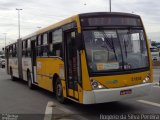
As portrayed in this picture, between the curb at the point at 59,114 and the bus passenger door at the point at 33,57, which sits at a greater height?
the bus passenger door at the point at 33,57

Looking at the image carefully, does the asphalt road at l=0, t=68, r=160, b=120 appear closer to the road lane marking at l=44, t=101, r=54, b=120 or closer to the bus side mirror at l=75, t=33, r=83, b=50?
the road lane marking at l=44, t=101, r=54, b=120

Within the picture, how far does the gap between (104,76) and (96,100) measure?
2.24ft

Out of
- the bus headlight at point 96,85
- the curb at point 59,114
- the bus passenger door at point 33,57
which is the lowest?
the curb at point 59,114

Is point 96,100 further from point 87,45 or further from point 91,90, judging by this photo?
point 87,45

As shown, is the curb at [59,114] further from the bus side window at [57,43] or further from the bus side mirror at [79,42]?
the bus side mirror at [79,42]

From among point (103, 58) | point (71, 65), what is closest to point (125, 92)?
point (103, 58)

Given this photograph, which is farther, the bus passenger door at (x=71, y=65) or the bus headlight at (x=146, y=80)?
the bus passenger door at (x=71, y=65)

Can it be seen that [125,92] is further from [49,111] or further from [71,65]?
[49,111]

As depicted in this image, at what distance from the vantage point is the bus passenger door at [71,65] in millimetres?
10516

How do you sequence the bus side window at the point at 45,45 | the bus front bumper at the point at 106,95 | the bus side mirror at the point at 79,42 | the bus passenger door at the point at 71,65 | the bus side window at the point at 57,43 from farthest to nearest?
the bus side window at the point at 45,45 → the bus side window at the point at 57,43 → the bus passenger door at the point at 71,65 → the bus side mirror at the point at 79,42 → the bus front bumper at the point at 106,95

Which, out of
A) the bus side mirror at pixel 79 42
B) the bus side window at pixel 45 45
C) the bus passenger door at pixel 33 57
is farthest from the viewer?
the bus passenger door at pixel 33 57

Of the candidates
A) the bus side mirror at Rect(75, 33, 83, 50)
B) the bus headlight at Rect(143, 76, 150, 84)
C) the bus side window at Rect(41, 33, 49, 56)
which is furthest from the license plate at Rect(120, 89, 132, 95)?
the bus side window at Rect(41, 33, 49, 56)

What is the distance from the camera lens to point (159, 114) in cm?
948

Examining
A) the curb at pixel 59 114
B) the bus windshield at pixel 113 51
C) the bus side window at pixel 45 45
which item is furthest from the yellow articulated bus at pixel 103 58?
the bus side window at pixel 45 45
